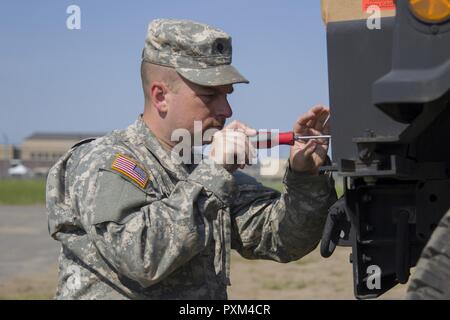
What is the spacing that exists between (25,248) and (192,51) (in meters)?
13.0

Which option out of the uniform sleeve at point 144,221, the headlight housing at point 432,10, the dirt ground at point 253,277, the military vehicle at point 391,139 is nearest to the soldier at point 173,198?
the uniform sleeve at point 144,221

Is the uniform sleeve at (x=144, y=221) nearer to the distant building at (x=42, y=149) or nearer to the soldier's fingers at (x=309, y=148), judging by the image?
the soldier's fingers at (x=309, y=148)

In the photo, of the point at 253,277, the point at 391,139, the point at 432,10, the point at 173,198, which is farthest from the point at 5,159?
the point at 432,10

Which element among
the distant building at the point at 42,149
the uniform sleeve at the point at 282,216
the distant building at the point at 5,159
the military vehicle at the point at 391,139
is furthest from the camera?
the distant building at the point at 42,149

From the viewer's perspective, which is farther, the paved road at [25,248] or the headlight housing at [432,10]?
the paved road at [25,248]

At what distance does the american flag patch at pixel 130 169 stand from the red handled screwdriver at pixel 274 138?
1.33 feet

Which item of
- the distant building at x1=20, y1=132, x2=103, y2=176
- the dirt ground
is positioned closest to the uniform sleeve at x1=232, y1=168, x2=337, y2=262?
the dirt ground

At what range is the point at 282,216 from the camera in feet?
11.9

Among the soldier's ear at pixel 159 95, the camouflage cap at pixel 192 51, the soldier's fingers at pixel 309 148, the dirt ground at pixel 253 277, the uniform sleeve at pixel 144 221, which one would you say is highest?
the camouflage cap at pixel 192 51

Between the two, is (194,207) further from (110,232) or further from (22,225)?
(22,225)

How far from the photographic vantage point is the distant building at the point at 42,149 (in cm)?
9269

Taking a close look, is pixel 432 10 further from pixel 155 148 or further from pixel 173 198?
pixel 155 148

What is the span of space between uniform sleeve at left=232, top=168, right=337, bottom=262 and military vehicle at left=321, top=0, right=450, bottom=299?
54cm
